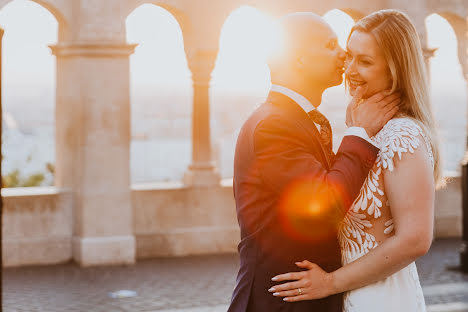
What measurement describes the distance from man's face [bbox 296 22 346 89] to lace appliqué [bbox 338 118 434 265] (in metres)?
0.22

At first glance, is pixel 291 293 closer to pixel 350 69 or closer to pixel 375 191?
pixel 375 191

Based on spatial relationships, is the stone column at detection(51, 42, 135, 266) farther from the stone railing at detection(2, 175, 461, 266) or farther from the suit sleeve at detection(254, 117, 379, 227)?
the suit sleeve at detection(254, 117, 379, 227)

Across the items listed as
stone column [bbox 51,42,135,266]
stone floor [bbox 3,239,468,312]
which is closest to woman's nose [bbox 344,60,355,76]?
stone floor [bbox 3,239,468,312]

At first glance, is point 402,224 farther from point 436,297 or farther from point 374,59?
point 436,297

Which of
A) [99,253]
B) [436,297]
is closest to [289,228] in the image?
[436,297]

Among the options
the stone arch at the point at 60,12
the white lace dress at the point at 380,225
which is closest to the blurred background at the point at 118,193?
the stone arch at the point at 60,12

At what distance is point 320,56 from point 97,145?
764 cm

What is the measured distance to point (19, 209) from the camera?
945 centimetres

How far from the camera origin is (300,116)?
7.38 ft

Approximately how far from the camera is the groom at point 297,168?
6.82ft

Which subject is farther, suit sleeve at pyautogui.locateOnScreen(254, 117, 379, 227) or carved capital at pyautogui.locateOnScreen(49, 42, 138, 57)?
carved capital at pyautogui.locateOnScreen(49, 42, 138, 57)

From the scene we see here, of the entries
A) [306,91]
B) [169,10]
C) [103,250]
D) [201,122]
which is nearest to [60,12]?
[169,10]

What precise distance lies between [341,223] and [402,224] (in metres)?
0.23

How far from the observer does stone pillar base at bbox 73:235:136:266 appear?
9.50 m
